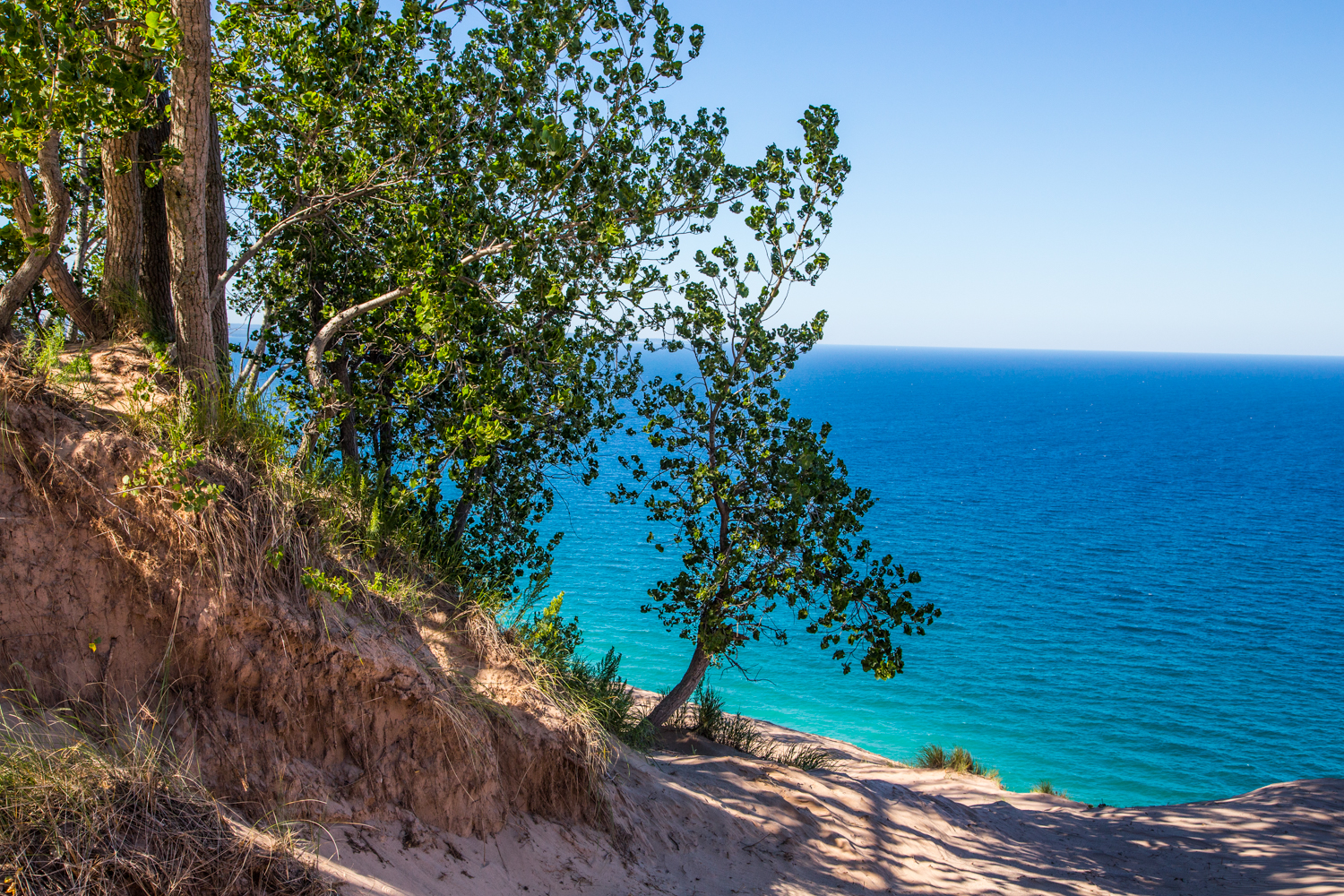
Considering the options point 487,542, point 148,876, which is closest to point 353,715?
point 148,876

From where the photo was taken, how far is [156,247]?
24.1 ft

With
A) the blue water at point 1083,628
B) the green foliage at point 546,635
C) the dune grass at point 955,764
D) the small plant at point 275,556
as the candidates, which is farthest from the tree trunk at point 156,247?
the dune grass at point 955,764

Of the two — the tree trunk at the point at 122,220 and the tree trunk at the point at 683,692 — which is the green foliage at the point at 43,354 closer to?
the tree trunk at the point at 122,220

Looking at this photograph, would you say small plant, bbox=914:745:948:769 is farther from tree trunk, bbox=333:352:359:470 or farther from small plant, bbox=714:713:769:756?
tree trunk, bbox=333:352:359:470

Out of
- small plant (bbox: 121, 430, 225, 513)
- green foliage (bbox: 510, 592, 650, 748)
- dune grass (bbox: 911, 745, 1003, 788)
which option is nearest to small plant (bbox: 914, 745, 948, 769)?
dune grass (bbox: 911, 745, 1003, 788)

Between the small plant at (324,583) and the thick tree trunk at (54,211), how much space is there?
3062mm

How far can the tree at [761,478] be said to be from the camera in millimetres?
9961

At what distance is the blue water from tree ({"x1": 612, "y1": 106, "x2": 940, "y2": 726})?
327 inches

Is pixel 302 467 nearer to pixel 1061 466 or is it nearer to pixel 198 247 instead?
pixel 198 247

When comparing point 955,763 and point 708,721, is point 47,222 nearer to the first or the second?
point 708,721

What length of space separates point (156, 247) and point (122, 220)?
850mm

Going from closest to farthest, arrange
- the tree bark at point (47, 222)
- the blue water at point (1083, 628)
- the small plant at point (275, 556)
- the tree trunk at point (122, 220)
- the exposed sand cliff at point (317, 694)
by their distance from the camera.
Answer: the exposed sand cliff at point (317, 694) < the small plant at point (275, 556) < the tree bark at point (47, 222) < the tree trunk at point (122, 220) < the blue water at point (1083, 628)

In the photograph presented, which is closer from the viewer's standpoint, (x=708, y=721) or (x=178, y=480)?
(x=178, y=480)

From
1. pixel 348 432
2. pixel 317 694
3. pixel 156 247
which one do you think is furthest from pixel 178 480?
pixel 348 432
